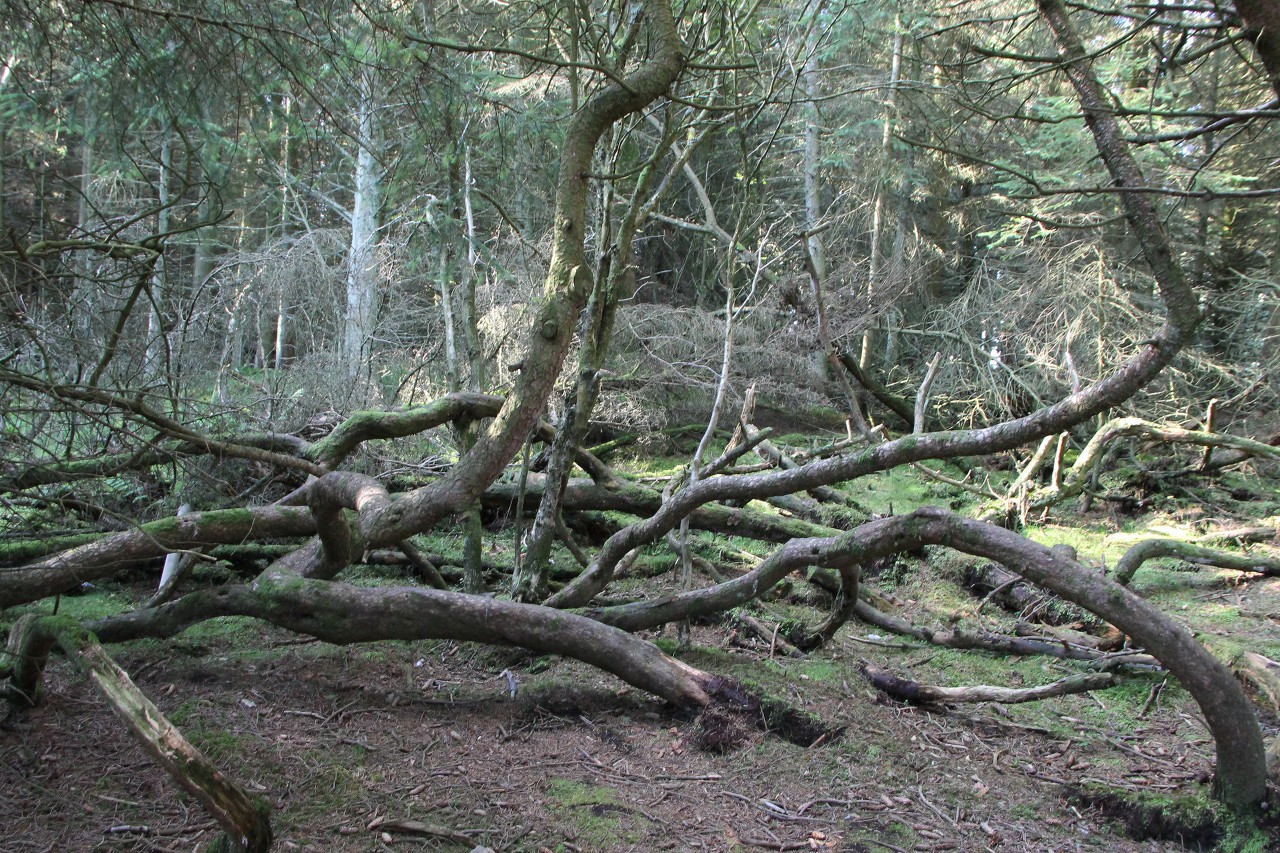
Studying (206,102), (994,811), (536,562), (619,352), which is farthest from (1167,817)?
(619,352)

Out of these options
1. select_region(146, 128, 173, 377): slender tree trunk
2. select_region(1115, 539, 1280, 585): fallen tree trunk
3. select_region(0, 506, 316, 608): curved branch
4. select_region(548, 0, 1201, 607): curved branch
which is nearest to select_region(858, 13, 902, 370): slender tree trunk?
select_region(1115, 539, 1280, 585): fallen tree trunk

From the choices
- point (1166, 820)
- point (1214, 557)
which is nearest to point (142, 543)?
point (1166, 820)

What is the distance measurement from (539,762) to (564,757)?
123 millimetres

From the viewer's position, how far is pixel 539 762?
3.57 metres

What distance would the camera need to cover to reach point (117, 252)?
3.55 meters

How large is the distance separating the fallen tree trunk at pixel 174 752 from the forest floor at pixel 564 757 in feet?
0.49

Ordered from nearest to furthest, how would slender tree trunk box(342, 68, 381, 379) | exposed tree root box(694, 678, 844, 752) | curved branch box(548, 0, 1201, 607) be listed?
curved branch box(548, 0, 1201, 607) → exposed tree root box(694, 678, 844, 752) → slender tree trunk box(342, 68, 381, 379)

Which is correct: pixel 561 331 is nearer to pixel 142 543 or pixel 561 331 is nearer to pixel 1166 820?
pixel 142 543

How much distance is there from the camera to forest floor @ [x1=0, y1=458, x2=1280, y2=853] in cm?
301

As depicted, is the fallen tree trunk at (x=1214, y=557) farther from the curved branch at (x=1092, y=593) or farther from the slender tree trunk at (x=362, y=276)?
the slender tree trunk at (x=362, y=276)

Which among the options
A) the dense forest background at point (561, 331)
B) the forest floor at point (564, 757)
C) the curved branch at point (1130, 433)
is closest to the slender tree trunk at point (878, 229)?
the dense forest background at point (561, 331)

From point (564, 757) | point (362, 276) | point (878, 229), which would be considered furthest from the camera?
point (878, 229)

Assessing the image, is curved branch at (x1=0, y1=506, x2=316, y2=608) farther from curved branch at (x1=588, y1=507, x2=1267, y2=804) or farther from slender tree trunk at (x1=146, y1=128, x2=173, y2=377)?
curved branch at (x1=588, y1=507, x2=1267, y2=804)

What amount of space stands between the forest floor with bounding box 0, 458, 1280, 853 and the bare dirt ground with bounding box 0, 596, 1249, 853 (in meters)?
0.01
